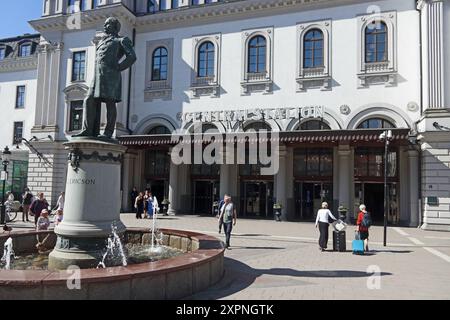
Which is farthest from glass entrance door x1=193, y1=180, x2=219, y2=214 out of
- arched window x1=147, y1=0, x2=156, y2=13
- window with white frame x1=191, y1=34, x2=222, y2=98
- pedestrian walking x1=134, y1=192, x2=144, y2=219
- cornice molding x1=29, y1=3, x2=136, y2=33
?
arched window x1=147, y1=0, x2=156, y2=13

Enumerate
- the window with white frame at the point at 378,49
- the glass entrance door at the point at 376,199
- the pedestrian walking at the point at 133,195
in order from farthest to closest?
the pedestrian walking at the point at 133,195, the glass entrance door at the point at 376,199, the window with white frame at the point at 378,49

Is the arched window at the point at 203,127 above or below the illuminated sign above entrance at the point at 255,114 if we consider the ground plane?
below

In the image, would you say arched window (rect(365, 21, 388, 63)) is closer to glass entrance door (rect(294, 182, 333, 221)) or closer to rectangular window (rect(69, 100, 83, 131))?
glass entrance door (rect(294, 182, 333, 221))

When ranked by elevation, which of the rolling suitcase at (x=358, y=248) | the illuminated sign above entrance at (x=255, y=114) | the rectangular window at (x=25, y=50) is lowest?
the rolling suitcase at (x=358, y=248)

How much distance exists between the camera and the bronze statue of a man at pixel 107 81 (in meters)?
9.16

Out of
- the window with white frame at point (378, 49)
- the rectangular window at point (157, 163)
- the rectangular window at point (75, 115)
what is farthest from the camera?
the rectangular window at point (75, 115)

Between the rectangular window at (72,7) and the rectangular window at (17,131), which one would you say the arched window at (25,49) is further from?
the rectangular window at (72,7)

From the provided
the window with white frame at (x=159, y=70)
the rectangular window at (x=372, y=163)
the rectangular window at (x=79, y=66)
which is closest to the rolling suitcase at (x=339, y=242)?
the rectangular window at (x=372, y=163)

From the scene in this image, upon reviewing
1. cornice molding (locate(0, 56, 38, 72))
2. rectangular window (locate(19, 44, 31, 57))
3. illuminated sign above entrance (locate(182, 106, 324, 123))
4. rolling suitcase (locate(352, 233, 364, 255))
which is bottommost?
rolling suitcase (locate(352, 233, 364, 255))

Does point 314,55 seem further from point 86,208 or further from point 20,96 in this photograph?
point 20,96

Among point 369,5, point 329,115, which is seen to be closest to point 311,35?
point 369,5

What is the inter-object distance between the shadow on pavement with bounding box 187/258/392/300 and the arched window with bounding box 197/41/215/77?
66.5ft

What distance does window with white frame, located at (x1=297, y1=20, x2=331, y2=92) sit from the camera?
85.0 feet

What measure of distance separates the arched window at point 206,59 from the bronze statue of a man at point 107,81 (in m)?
20.0
